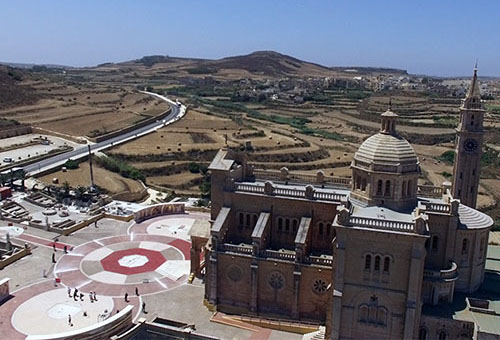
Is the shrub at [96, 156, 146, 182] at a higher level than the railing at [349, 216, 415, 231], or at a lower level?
lower

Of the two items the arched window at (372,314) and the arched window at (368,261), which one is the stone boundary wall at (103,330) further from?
the arched window at (368,261)

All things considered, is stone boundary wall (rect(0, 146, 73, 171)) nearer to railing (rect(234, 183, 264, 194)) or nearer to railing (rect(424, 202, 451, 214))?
railing (rect(234, 183, 264, 194))

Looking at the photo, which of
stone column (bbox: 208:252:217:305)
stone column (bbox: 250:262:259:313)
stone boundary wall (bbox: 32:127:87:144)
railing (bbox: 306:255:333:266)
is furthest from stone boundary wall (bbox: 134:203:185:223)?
stone boundary wall (bbox: 32:127:87:144)

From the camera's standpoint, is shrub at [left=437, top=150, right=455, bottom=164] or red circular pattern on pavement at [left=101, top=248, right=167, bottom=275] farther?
shrub at [left=437, top=150, right=455, bottom=164]

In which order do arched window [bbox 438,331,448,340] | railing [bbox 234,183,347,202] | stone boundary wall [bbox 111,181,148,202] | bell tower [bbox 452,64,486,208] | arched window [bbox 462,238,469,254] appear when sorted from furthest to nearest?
1. stone boundary wall [bbox 111,181,148,202]
2. bell tower [bbox 452,64,486,208]
3. railing [bbox 234,183,347,202]
4. arched window [bbox 462,238,469,254]
5. arched window [bbox 438,331,448,340]

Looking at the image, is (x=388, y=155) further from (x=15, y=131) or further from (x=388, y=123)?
(x=15, y=131)

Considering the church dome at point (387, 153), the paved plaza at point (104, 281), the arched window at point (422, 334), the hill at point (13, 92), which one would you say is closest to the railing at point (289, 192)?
the church dome at point (387, 153)

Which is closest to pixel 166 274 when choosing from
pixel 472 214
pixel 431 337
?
pixel 431 337
